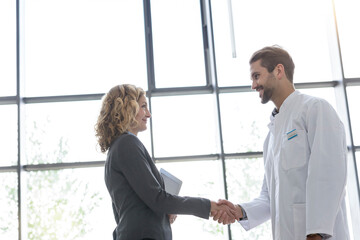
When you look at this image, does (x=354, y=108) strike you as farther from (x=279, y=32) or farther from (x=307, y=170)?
(x=307, y=170)

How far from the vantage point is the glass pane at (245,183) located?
4059 millimetres

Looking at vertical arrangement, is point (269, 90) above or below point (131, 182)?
above

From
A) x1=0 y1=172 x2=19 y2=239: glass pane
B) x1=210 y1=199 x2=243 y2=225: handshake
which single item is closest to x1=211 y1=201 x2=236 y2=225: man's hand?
x1=210 y1=199 x2=243 y2=225: handshake

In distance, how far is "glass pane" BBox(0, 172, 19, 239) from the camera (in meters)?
3.88

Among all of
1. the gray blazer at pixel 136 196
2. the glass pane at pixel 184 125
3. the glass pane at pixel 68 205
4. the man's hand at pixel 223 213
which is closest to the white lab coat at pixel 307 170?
the man's hand at pixel 223 213

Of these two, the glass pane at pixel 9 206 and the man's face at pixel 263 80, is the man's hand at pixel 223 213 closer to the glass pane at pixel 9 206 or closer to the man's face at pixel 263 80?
the man's face at pixel 263 80

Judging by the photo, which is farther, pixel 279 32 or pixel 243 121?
pixel 279 32

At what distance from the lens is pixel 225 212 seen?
8.68 ft

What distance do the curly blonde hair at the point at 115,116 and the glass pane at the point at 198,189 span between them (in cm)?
172

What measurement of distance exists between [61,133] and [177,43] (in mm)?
1366

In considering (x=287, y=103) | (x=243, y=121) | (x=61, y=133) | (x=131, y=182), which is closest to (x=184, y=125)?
(x=243, y=121)

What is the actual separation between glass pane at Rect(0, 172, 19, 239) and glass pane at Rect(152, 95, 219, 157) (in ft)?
4.03

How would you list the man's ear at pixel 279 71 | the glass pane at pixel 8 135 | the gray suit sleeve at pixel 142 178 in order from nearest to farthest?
1. the gray suit sleeve at pixel 142 178
2. the man's ear at pixel 279 71
3. the glass pane at pixel 8 135

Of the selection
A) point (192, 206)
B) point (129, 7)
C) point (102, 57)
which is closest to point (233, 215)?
point (192, 206)
